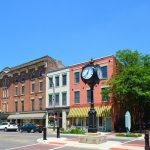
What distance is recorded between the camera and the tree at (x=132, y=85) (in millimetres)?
44906

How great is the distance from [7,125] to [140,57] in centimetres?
2265

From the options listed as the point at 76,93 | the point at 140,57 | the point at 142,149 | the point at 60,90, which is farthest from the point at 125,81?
the point at 142,149

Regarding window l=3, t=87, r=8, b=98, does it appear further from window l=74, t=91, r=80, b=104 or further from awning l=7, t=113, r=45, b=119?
window l=74, t=91, r=80, b=104

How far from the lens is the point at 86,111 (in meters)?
52.8

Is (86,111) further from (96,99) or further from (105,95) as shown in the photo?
(105,95)

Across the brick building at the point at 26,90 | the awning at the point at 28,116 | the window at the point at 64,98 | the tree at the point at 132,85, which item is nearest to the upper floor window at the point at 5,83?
the brick building at the point at 26,90

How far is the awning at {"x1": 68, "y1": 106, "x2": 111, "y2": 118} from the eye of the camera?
163ft

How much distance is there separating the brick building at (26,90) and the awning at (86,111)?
26.1 ft

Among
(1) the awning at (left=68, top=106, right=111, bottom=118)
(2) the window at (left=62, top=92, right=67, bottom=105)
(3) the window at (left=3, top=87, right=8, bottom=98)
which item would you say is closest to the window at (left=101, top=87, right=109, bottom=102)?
(1) the awning at (left=68, top=106, right=111, bottom=118)

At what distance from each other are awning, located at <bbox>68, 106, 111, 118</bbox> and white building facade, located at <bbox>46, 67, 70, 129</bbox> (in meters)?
1.86

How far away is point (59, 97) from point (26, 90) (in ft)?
34.2

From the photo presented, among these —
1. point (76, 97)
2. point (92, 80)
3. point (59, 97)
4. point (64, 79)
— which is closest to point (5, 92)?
point (59, 97)

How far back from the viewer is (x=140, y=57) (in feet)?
161

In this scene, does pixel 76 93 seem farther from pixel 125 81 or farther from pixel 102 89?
pixel 125 81
